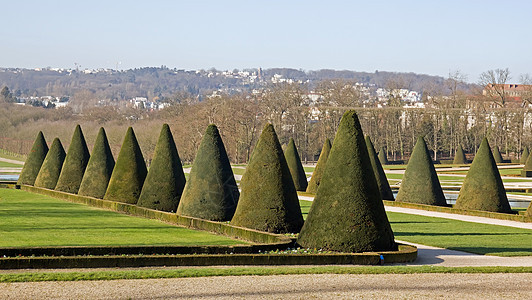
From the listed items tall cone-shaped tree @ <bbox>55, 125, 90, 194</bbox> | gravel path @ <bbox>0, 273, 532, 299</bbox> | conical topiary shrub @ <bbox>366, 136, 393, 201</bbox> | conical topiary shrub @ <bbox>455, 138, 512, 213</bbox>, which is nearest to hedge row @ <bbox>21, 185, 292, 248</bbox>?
tall cone-shaped tree @ <bbox>55, 125, 90, 194</bbox>

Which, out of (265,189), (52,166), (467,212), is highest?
(265,189)

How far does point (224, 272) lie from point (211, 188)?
9.30 metres

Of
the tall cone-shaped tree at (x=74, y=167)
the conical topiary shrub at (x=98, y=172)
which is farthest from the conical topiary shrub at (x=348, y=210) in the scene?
the tall cone-shaped tree at (x=74, y=167)

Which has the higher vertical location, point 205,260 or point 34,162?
point 34,162

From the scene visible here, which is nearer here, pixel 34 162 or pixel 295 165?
pixel 34 162

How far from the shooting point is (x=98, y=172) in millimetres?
32312

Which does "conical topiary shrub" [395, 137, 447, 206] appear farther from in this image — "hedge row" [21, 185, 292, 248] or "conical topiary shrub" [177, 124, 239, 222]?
"hedge row" [21, 185, 292, 248]

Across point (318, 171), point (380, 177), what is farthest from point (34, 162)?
point (380, 177)

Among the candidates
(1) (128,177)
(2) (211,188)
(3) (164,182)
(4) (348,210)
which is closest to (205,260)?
(4) (348,210)

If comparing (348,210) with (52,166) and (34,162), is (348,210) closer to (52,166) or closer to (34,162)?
(52,166)

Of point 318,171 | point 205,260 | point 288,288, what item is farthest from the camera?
point 318,171

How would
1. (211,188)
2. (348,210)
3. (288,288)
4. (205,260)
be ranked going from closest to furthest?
(288,288) < (205,260) < (348,210) < (211,188)

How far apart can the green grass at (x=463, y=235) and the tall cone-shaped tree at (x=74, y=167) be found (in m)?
13.6

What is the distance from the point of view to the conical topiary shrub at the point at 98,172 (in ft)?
105
